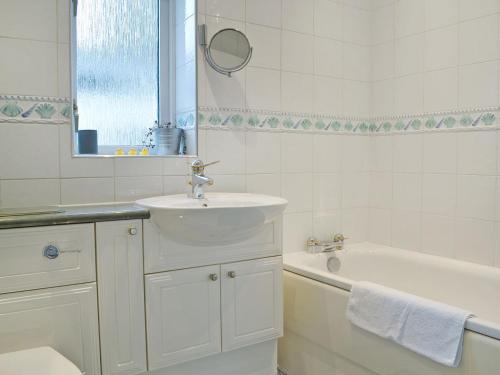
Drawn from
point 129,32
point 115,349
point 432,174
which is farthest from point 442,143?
point 115,349

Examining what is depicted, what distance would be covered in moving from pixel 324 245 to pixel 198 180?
3.12ft

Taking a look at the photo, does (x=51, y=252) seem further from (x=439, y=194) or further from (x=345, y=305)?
(x=439, y=194)

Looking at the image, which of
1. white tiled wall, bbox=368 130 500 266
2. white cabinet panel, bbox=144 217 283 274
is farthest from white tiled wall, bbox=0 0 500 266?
white cabinet panel, bbox=144 217 283 274

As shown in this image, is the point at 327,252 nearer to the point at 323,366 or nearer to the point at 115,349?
the point at 323,366

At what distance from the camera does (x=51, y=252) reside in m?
1.42

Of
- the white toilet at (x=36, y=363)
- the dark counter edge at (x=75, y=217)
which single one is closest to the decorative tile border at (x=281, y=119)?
the dark counter edge at (x=75, y=217)

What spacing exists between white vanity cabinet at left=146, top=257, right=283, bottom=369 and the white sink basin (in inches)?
6.0

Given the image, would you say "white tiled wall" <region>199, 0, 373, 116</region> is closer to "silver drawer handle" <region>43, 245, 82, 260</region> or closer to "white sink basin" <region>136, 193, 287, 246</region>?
"white sink basin" <region>136, 193, 287, 246</region>

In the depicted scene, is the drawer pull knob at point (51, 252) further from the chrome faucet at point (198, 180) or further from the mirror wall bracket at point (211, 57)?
the mirror wall bracket at point (211, 57)

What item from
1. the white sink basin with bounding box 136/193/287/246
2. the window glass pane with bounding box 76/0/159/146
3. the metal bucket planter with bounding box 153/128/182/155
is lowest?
the white sink basin with bounding box 136/193/287/246

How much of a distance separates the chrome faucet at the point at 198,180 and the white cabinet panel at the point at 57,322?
60cm

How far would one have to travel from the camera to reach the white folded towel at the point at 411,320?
1415 millimetres

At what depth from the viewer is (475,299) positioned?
2045 mm

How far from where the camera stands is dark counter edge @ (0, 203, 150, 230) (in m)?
1.36
